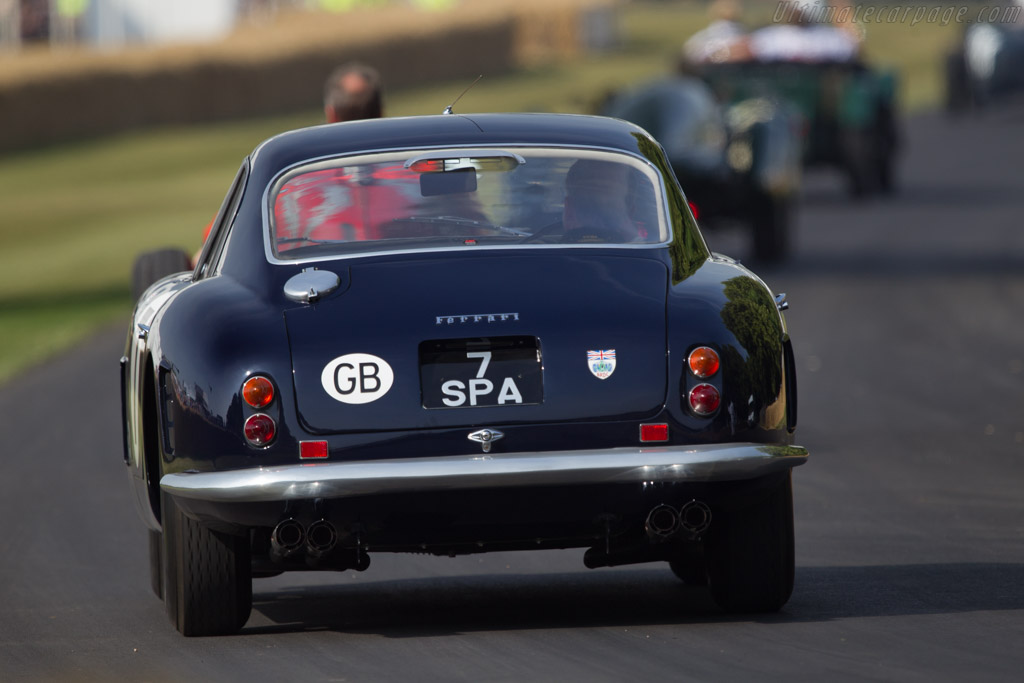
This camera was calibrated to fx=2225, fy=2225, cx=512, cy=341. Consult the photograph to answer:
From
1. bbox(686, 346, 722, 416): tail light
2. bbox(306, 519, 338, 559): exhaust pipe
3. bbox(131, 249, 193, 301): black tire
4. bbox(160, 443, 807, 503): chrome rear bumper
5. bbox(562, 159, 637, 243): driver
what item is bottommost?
bbox(306, 519, 338, 559): exhaust pipe

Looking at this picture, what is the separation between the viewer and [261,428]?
19.6ft

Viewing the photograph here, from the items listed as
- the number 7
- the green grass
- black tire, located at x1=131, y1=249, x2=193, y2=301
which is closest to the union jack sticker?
the number 7

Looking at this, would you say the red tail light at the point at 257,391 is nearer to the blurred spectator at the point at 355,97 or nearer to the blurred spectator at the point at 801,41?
the blurred spectator at the point at 355,97

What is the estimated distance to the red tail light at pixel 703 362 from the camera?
606cm

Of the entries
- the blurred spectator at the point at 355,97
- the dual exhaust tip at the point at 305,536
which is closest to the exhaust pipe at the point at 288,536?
the dual exhaust tip at the point at 305,536

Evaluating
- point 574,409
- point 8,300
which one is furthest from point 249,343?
point 8,300

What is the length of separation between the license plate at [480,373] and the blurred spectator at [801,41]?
1794 cm

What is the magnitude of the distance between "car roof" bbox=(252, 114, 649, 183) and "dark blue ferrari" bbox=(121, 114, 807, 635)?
34cm

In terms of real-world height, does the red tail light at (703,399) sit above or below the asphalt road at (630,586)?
above

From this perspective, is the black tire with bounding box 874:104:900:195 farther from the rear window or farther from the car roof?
the rear window

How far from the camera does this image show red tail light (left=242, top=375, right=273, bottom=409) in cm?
599

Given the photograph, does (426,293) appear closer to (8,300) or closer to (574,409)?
(574,409)

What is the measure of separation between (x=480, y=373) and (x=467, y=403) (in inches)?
3.6

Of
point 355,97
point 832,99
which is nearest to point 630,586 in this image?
point 355,97
